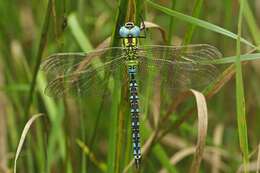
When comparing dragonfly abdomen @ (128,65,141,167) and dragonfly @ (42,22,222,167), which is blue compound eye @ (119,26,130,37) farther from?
dragonfly abdomen @ (128,65,141,167)

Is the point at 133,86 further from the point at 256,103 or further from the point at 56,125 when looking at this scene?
the point at 256,103

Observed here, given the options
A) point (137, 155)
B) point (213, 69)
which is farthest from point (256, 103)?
point (137, 155)

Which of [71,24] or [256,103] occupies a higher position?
[71,24]

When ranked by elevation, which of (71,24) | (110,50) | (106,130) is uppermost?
(71,24)

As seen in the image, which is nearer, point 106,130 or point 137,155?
point 137,155

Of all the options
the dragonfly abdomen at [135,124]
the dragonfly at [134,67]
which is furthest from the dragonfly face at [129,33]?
the dragonfly abdomen at [135,124]

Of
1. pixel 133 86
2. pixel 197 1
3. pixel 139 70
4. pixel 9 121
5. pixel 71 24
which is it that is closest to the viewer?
pixel 197 1

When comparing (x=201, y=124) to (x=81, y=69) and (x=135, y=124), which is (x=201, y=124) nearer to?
(x=135, y=124)
